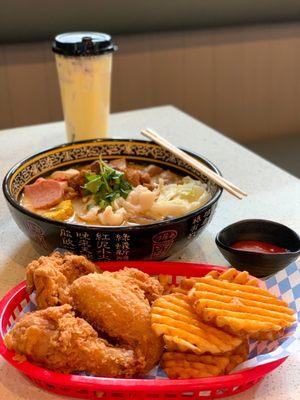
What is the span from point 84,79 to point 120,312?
1182 mm

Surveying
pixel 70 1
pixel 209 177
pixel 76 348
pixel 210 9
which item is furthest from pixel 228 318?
pixel 210 9

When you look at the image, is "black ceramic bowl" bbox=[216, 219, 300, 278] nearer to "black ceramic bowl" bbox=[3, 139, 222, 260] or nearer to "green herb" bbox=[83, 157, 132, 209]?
"black ceramic bowl" bbox=[3, 139, 222, 260]

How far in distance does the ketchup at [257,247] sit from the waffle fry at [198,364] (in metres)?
0.39

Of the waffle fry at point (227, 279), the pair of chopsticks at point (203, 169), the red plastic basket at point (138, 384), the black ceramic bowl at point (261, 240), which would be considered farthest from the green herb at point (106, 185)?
the red plastic basket at point (138, 384)

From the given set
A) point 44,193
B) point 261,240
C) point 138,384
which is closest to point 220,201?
point 261,240

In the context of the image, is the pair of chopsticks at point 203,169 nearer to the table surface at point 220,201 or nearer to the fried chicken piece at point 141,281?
the table surface at point 220,201

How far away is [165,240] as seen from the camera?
122 cm

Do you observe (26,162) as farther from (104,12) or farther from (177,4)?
(177,4)

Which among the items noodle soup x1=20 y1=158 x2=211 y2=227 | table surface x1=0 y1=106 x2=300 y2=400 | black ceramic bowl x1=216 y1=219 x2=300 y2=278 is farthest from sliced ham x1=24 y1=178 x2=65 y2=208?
black ceramic bowl x1=216 y1=219 x2=300 y2=278

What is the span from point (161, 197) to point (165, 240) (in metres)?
0.24

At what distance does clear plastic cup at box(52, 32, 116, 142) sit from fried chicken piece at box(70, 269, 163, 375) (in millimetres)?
1084

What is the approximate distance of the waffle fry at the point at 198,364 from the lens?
89 cm

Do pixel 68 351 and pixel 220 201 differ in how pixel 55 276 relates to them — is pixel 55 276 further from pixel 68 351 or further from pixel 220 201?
pixel 220 201

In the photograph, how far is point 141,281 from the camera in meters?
1.07
